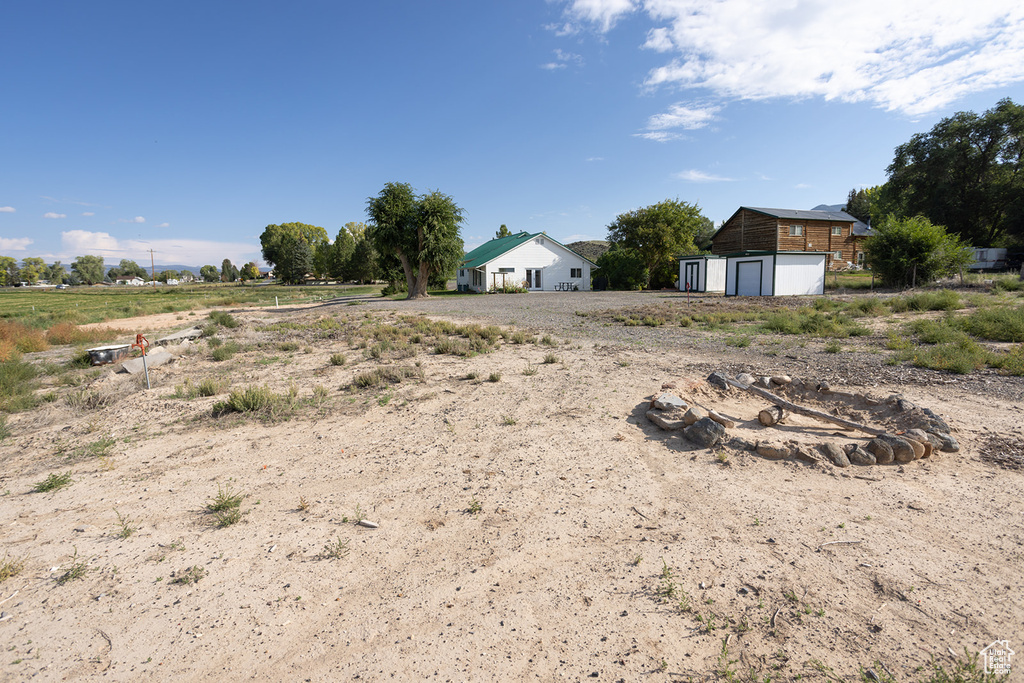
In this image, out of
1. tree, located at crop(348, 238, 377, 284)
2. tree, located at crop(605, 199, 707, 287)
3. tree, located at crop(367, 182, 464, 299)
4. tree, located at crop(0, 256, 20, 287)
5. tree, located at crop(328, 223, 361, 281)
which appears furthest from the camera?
tree, located at crop(0, 256, 20, 287)

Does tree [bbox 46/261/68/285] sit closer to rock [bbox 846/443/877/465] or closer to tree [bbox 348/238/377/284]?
tree [bbox 348/238/377/284]

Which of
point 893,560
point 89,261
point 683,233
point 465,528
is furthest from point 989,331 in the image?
point 89,261

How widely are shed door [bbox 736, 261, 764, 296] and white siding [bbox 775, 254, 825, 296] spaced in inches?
52.4

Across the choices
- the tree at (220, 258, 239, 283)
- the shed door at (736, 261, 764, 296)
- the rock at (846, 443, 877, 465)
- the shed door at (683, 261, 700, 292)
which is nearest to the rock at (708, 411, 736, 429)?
the rock at (846, 443, 877, 465)

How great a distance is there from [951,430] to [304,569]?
7.72 metres

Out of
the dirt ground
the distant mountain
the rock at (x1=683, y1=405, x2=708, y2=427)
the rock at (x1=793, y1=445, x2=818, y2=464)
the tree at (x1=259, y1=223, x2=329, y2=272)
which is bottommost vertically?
the dirt ground

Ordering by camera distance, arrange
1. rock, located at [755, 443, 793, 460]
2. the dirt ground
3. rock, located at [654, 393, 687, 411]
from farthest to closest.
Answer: rock, located at [654, 393, 687, 411] < rock, located at [755, 443, 793, 460] < the dirt ground

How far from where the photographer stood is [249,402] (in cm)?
746

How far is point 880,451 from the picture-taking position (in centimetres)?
515

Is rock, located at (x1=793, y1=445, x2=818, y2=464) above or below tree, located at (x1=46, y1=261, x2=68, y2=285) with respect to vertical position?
below

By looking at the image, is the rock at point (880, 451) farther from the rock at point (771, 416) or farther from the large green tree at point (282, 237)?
the large green tree at point (282, 237)

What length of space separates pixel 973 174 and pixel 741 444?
6144cm

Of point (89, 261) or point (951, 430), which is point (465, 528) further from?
point (89, 261)

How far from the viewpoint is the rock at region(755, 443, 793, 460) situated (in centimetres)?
530
